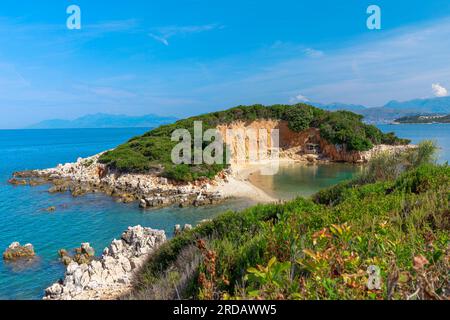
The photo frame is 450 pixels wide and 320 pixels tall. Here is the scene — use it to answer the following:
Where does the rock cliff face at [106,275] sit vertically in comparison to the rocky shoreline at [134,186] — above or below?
below

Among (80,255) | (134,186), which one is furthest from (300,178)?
(80,255)

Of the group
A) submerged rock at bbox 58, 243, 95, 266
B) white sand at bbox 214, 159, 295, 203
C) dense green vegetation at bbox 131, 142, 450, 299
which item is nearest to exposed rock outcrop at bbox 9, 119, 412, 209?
white sand at bbox 214, 159, 295, 203

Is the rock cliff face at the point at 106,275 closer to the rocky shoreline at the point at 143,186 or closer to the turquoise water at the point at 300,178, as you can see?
the rocky shoreline at the point at 143,186

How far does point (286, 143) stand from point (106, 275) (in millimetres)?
41650

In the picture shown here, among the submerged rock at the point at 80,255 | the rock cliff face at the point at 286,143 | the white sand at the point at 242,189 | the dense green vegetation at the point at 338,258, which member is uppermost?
the rock cliff face at the point at 286,143

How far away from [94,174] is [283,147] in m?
29.3

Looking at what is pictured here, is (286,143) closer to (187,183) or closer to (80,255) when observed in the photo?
(187,183)

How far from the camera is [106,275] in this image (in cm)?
1214

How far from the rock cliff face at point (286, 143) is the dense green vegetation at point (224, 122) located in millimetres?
951

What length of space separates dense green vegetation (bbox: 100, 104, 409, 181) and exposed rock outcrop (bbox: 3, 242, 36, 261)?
49.9 ft

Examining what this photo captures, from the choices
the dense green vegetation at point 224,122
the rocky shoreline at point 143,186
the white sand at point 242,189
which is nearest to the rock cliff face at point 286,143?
the dense green vegetation at point 224,122

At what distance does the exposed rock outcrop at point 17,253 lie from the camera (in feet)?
49.1
